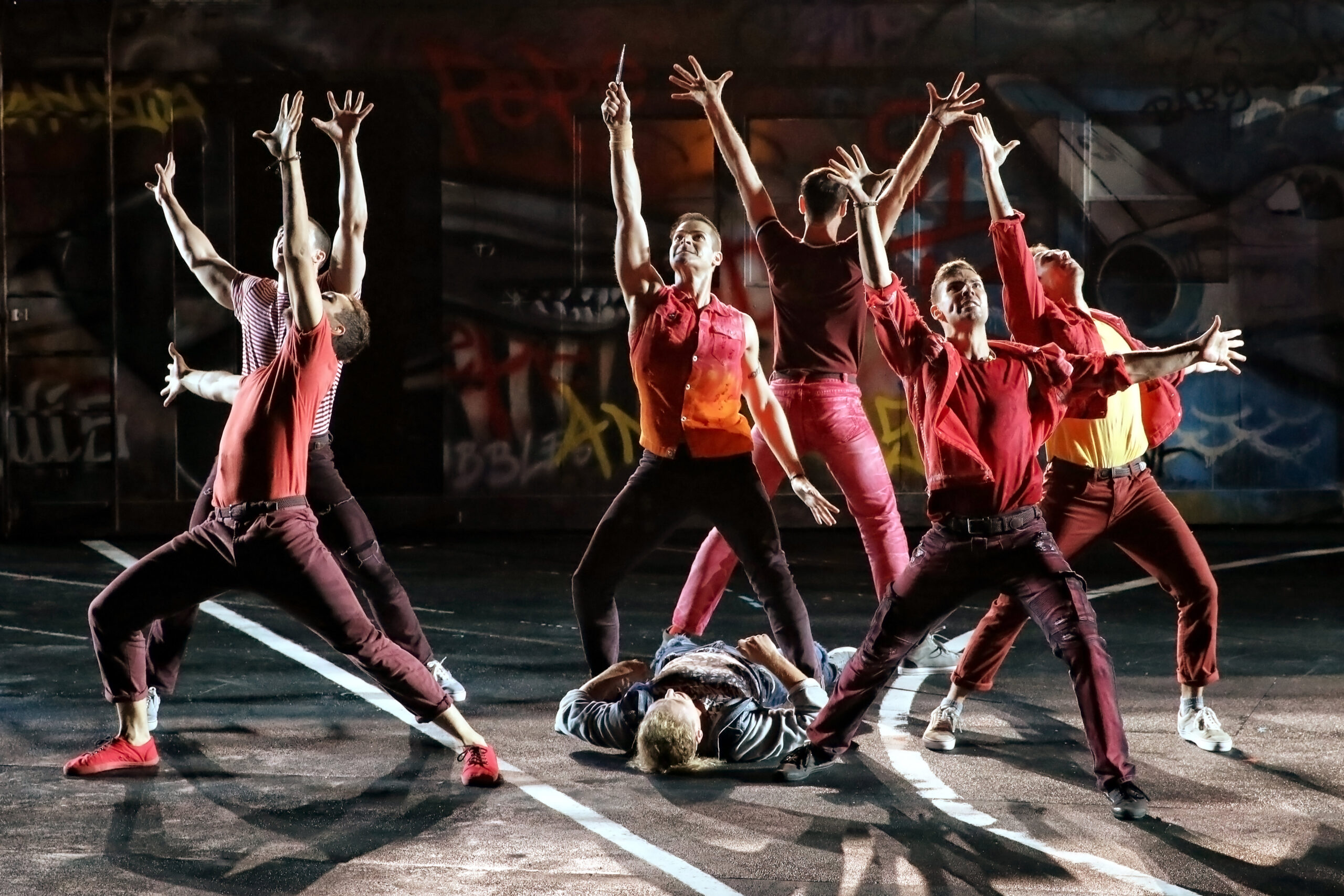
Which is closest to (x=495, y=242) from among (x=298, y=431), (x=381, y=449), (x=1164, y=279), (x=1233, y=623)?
(x=381, y=449)

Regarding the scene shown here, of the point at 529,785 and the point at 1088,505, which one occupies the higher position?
the point at 1088,505

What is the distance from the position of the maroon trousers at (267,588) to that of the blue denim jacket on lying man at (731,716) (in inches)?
29.7

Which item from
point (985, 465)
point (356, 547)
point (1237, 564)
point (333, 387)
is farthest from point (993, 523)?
point (1237, 564)

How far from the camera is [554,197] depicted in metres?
14.9

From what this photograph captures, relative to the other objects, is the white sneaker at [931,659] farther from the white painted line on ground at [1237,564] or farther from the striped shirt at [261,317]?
the striped shirt at [261,317]

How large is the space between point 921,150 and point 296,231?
284 centimetres

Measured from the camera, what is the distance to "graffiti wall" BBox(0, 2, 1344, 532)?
14.8m

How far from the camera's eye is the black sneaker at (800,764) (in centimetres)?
636

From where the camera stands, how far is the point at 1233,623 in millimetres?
10039

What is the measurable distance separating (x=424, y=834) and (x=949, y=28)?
1099 cm

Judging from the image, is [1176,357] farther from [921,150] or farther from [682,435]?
[682,435]

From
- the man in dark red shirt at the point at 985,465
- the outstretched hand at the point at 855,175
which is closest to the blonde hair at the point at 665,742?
the man in dark red shirt at the point at 985,465

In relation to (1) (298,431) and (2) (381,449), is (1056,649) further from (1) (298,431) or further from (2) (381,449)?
(2) (381,449)

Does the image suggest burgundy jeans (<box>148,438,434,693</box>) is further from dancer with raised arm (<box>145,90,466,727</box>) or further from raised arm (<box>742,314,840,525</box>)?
raised arm (<box>742,314,840,525</box>)
